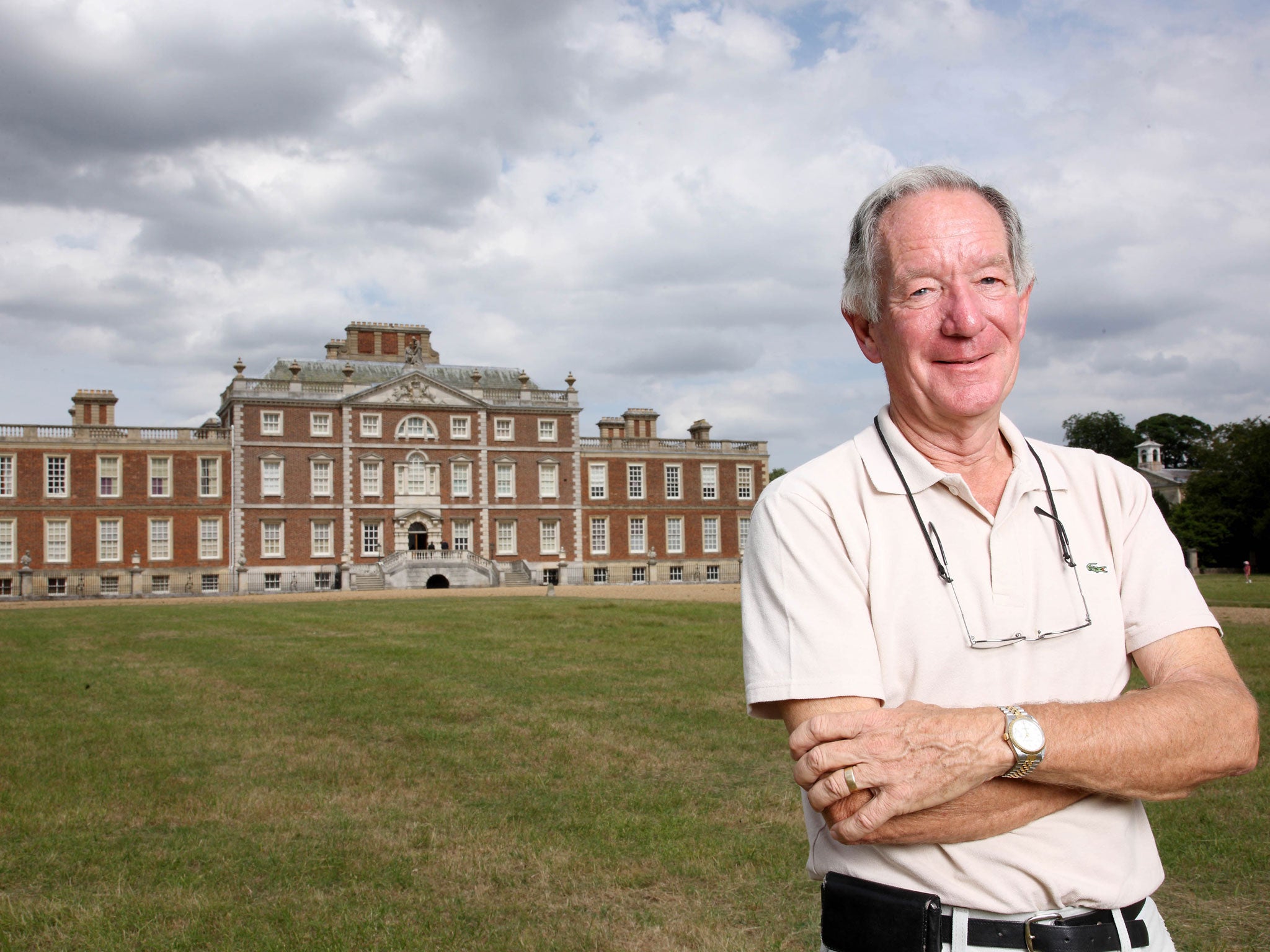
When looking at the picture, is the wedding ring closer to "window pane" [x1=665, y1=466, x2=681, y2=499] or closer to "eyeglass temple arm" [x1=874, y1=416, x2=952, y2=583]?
"eyeglass temple arm" [x1=874, y1=416, x2=952, y2=583]

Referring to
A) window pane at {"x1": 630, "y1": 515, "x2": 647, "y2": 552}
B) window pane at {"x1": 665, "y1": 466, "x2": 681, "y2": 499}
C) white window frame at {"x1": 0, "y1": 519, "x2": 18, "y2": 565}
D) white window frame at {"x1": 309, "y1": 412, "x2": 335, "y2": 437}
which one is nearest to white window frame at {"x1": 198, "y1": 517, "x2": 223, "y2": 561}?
white window frame at {"x1": 309, "y1": 412, "x2": 335, "y2": 437}

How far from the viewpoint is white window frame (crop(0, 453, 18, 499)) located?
4156 cm

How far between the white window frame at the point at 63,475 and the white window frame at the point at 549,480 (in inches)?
779

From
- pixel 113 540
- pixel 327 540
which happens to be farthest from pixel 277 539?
pixel 113 540

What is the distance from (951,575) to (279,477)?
4546cm

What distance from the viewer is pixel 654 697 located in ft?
34.2

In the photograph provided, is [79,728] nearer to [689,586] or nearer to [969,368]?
[969,368]

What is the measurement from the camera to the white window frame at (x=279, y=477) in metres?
44.2

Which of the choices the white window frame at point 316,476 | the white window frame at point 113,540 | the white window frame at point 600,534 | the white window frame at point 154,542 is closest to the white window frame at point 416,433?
the white window frame at point 316,476

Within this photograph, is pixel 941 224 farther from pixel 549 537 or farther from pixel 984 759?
pixel 549 537

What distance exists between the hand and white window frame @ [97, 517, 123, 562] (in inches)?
1825

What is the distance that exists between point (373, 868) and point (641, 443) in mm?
46474

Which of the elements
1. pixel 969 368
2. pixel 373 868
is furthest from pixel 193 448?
pixel 969 368

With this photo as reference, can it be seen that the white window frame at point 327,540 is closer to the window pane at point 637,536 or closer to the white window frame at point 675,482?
the window pane at point 637,536
